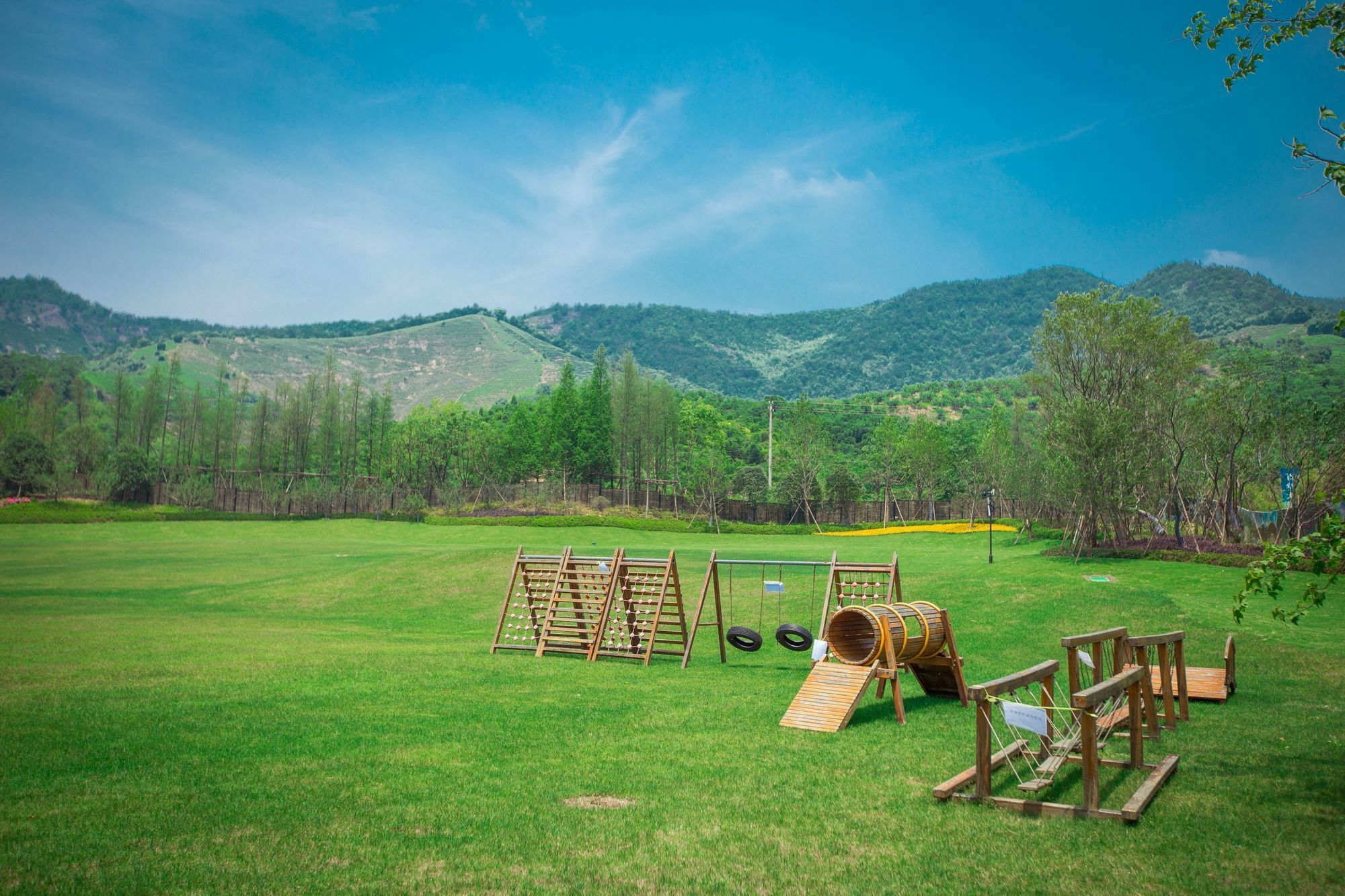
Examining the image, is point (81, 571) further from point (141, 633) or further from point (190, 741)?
point (190, 741)

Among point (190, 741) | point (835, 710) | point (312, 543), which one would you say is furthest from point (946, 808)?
point (312, 543)

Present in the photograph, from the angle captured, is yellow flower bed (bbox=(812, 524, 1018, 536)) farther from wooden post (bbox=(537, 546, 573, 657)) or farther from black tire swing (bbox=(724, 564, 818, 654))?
wooden post (bbox=(537, 546, 573, 657))

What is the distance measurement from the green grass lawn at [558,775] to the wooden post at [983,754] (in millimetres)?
234

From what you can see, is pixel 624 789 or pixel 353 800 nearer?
pixel 353 800

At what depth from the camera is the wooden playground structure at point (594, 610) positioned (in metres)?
16.0

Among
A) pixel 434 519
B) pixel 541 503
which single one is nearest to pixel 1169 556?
pixel 434 519

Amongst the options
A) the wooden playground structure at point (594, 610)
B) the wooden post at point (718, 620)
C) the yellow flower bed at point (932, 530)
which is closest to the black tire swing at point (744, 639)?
the wooden post at point (718, 620)

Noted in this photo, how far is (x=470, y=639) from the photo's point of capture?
18688 mm

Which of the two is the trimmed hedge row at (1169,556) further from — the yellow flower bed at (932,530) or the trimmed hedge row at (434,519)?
the yellow flower bed at (932,530)

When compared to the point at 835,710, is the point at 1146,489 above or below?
above

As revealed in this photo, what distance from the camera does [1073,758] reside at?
8.16m

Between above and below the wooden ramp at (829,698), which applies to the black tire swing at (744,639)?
below

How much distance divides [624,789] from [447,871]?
229cm

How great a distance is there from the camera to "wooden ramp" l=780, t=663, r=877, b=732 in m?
10.1
